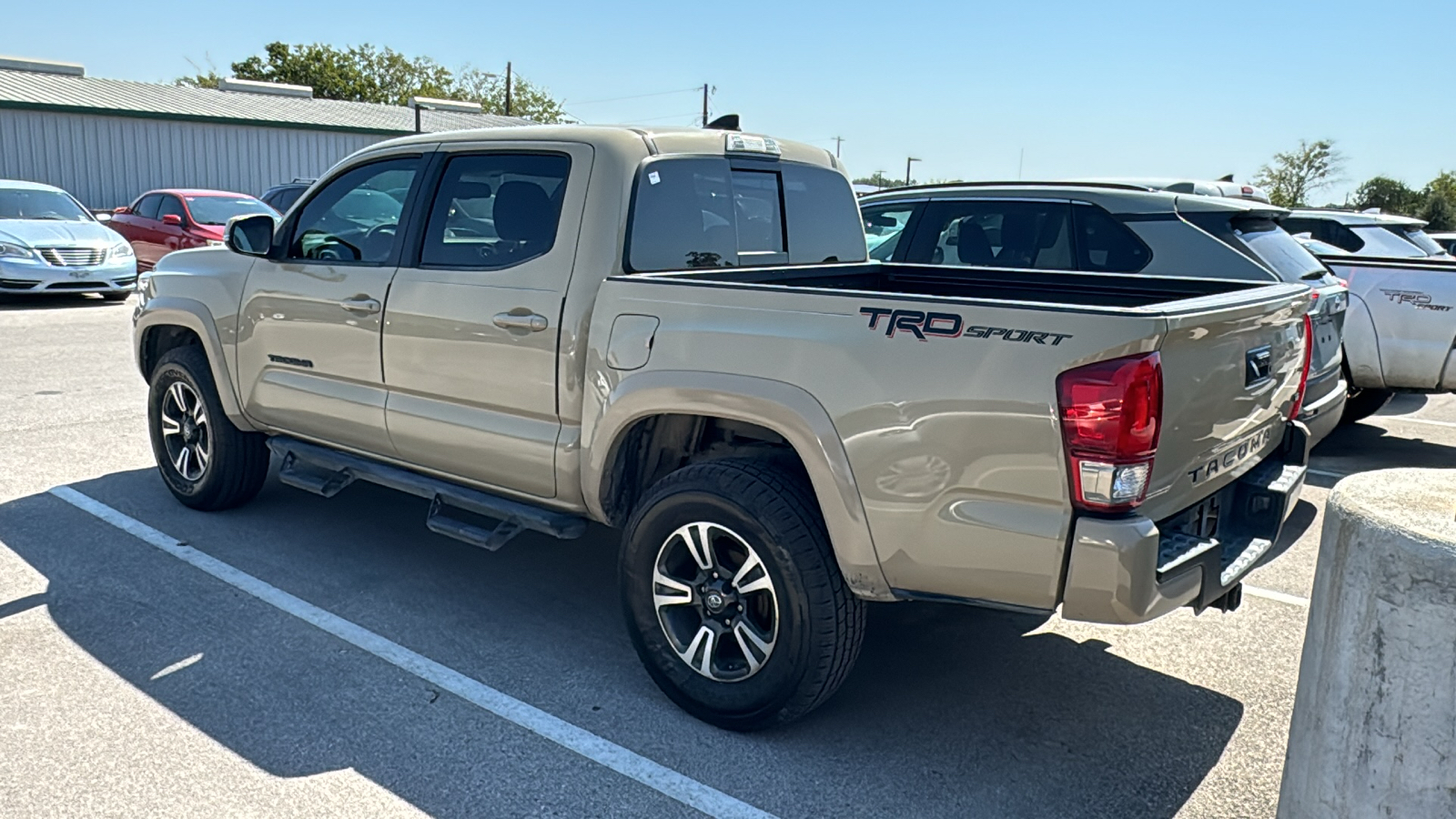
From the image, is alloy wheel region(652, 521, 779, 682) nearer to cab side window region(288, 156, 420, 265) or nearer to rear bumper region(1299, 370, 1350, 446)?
cab side window region(288, 156, 420, 265)

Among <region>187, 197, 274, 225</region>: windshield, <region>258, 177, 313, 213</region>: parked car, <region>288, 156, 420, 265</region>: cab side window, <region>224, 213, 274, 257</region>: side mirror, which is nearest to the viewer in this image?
<region>288, 156, 420, 265</region>: cab side window

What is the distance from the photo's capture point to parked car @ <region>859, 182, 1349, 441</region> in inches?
245

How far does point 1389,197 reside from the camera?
162 feet

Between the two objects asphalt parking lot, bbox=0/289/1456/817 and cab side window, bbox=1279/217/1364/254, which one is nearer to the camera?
asphalt parking lot, bbox=0/289/1456/817

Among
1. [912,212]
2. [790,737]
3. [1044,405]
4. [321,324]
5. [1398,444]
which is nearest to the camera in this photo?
[1044,405]

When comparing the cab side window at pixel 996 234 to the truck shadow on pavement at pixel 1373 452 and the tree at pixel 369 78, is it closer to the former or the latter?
the truck shadow on pavement at pixel 1373 452

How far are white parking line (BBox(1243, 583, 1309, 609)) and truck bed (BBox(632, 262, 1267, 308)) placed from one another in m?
1.53

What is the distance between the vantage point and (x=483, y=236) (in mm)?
4348

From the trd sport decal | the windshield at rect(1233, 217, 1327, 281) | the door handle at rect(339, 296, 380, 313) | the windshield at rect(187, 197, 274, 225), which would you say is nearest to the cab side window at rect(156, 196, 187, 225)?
the windshield at rect(187, 197, 274, 225)

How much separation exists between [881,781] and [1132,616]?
920 mm

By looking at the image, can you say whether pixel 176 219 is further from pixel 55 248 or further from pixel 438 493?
pixel 438 493

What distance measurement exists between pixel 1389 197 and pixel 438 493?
55.5 m

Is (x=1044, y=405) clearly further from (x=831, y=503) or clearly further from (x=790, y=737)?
(x=790, y=737)

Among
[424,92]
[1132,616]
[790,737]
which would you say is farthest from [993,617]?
[424,92]
